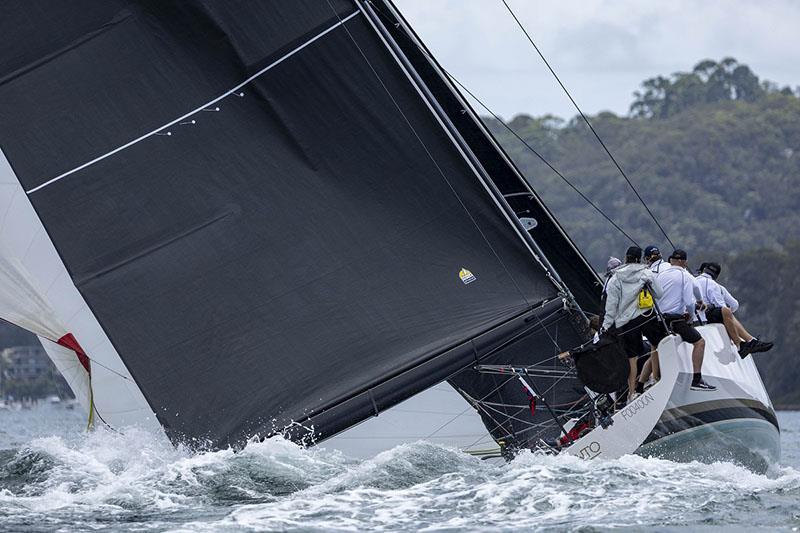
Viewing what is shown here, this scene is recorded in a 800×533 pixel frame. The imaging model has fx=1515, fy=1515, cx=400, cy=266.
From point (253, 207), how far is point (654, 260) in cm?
271

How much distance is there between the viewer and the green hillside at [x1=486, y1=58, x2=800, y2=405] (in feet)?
262

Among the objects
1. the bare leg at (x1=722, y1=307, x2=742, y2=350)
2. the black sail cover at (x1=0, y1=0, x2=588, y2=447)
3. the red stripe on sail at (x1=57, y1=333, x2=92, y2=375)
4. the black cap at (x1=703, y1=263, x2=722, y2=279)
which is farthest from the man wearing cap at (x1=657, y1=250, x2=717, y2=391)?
the red stripe on sail at (x1=57, y1=333, x2=92, y2=375)

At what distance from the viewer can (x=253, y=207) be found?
9.94 meters

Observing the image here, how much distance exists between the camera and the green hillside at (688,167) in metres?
79.8

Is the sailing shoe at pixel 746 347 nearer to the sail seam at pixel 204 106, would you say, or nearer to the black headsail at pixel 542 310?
the black headsail at pixel 542 310

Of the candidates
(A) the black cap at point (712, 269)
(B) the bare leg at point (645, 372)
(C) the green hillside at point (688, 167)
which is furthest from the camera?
(C) the green hillside at point (688, 167)

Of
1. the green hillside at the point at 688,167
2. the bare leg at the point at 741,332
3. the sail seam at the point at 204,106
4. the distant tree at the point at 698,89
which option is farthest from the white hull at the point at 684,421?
the distant tree at the point at 698,89

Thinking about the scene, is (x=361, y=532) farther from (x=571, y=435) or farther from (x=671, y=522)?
(x=571, y=435)

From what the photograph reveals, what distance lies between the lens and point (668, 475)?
9281mm

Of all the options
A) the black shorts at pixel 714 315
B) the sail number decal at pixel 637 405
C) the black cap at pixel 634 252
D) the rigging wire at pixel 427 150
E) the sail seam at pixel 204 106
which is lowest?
the sail number decal at pixel 637 405

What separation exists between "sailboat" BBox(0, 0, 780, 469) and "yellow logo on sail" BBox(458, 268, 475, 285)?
1 centimetres

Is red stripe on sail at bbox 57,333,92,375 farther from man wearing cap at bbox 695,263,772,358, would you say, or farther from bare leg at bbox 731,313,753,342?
bare leg at bbox 731,313,753,342

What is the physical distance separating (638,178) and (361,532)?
84.0 metres

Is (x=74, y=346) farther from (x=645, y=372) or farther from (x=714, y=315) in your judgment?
(x=714, y=315)
